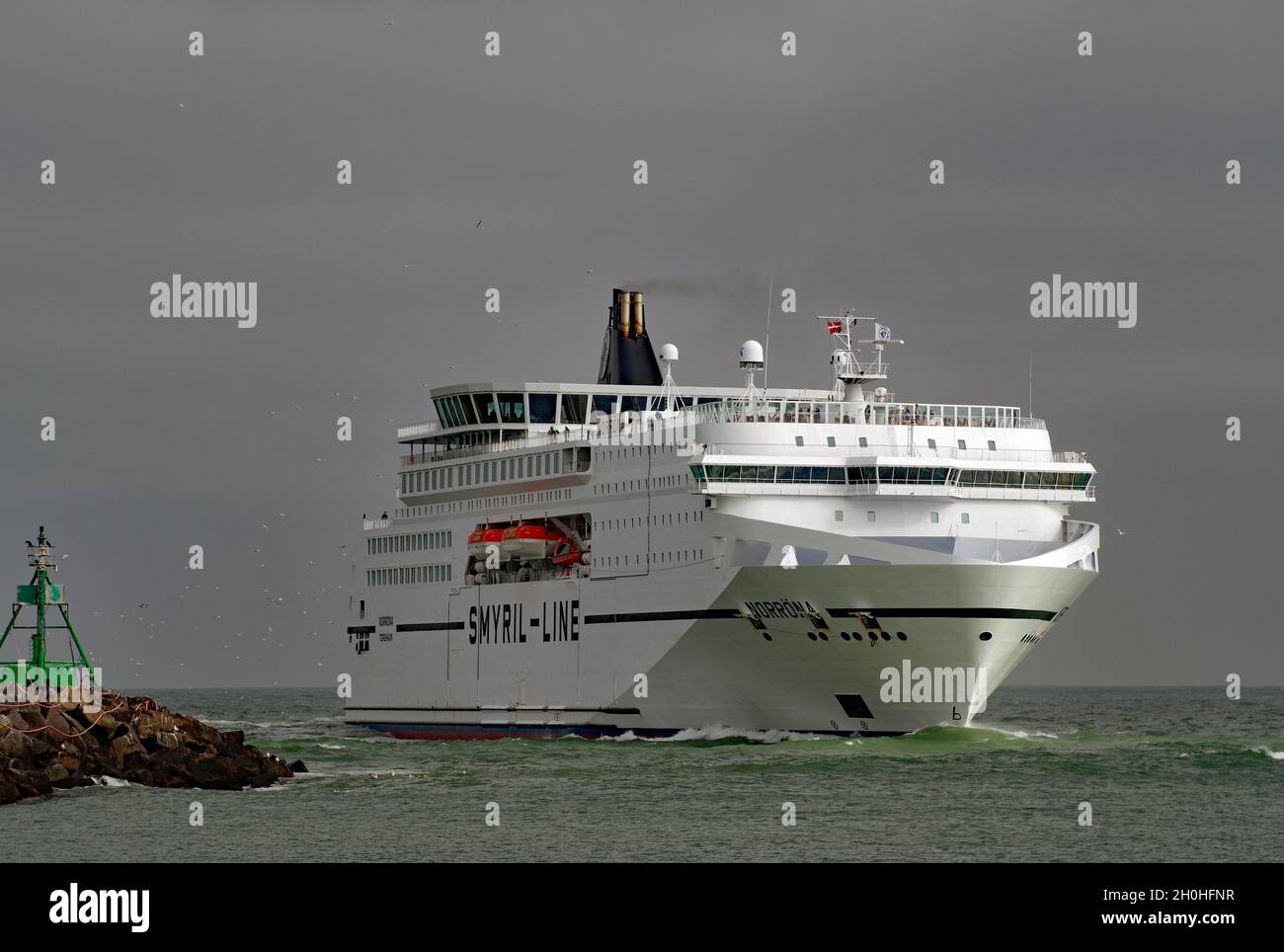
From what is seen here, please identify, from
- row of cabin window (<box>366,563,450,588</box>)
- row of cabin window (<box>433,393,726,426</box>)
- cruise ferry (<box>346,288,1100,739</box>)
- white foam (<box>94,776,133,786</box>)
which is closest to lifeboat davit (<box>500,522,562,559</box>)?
cruise ferry (<box>346,288,1100,739</box>)

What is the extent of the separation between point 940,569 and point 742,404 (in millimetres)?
8395

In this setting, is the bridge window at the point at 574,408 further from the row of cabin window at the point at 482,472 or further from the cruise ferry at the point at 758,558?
the row of cabin window at the point at 482,472

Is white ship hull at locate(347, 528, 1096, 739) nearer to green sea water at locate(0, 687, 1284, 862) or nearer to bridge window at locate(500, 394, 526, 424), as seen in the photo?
green sea water at locate(0, 687, 1284, 862)

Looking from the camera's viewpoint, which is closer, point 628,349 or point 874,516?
point 874,516

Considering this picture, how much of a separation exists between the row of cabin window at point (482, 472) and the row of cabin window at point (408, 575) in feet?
8.26

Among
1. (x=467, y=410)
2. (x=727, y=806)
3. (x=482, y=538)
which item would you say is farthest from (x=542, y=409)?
(x=727, y=806)

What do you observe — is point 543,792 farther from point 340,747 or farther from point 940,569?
point 340,747

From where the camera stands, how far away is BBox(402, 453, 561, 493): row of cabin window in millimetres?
59156

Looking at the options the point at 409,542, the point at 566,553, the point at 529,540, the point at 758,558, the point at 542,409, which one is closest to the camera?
the point at 758,558

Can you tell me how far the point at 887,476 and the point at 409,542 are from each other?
75.0 ft

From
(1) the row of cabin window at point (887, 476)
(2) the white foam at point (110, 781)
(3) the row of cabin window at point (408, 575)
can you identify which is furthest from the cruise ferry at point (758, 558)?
(2) the white foam at point (110, 781)

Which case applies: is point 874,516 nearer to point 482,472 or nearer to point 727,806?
point 727,806

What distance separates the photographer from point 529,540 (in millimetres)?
59094
